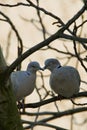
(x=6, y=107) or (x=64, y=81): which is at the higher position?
(x=6, y=107)

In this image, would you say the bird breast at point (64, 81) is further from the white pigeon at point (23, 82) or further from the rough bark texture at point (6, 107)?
the rough bark texture at point (6, 107)

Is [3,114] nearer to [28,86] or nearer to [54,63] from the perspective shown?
[28,86]

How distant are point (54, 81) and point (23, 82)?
0.15m

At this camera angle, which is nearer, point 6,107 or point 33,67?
point 6,107

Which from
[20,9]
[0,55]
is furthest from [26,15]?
[0,55]

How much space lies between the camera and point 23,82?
7.20 feet

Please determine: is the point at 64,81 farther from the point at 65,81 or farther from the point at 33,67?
the point at 33,67

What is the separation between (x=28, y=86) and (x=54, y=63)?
0.28m

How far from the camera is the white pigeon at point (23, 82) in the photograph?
2.11 metres

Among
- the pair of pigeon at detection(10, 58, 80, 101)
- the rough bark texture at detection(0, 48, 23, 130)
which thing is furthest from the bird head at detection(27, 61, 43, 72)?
the rough bark texture at detection(0, 48, 23, 130)

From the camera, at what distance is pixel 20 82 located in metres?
2.18

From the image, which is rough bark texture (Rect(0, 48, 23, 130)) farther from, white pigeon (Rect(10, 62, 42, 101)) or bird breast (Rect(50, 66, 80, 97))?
bird breast (Rect(50, 66, 80, 97))

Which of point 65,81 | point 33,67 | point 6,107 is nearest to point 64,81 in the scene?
point 65,81

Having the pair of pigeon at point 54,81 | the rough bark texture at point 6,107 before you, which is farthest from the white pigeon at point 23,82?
the rough bark texture at point 6,107
